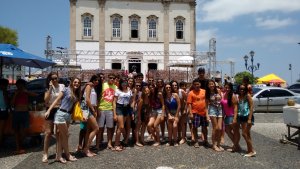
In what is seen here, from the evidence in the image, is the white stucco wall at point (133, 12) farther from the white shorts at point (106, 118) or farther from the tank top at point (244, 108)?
the tank top at point (244, 108)

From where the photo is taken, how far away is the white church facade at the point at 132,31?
3738cm

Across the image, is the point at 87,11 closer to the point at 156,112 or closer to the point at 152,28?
the point at 152,28

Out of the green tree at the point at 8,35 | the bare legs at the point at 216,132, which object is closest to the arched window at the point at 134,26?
the green tree at the point at 8,35

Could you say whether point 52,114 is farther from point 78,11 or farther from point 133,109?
point 78,11

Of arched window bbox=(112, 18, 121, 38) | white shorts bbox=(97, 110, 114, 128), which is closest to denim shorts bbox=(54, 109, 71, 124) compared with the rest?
white shorts bbox=(97, 110, 114, 128)

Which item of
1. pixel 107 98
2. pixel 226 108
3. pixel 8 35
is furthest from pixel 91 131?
pixel 8 35

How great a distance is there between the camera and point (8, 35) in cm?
5956

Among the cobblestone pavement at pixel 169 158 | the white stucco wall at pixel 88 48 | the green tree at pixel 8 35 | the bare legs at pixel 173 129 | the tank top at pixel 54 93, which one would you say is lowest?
the cobblestone pavement at pixel 169 158

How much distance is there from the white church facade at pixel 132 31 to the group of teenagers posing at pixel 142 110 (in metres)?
27.7

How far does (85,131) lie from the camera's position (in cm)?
826

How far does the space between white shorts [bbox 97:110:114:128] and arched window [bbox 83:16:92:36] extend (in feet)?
99.3

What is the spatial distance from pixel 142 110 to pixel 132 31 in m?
30.5

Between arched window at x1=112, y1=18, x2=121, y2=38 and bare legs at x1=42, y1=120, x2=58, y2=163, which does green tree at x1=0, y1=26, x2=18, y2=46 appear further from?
bare legs at x1=42, y1=120, x2=58, y2=163

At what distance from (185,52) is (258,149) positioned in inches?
1147
